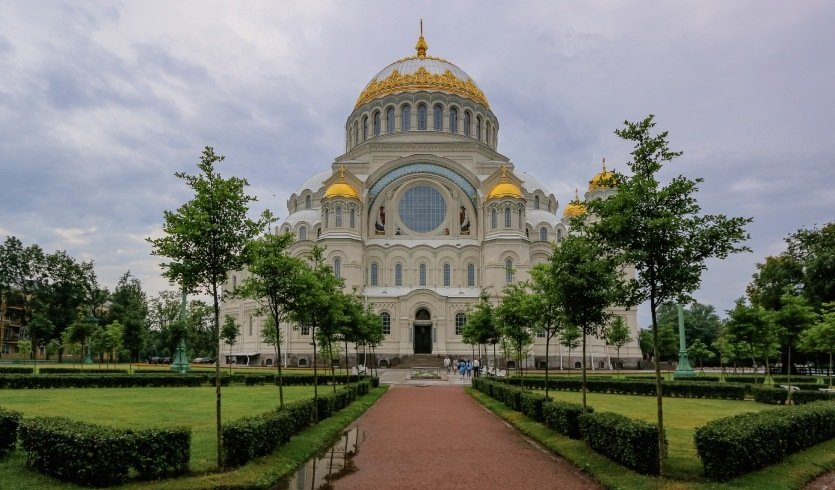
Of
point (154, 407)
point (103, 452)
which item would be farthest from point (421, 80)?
point (103, 452)

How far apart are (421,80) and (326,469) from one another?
195 feet

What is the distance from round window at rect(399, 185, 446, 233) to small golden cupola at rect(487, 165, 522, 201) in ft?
17.6

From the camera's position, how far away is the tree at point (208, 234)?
1166cm

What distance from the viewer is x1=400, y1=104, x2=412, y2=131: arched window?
6569 centimetres

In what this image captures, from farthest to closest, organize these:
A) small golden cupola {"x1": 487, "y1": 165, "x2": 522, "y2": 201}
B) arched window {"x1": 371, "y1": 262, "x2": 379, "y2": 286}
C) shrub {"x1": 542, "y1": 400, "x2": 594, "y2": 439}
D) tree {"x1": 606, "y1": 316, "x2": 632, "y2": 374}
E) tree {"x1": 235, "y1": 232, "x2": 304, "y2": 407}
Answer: arched window {"x1": 371, "y1": 262, "x2": 379, "y2": 286} < small golden cupola {"x1": 487, "y1": 165, "x2": 522, "y2": 201} < tree {"x1": 606, "y1": 316, "x2": 632, "y2": 374} < tree {"x1": 235, "y1": 232, "x2": 304, "y2": 407} < shrub {"x1": 542, "y1": 400, "x2": 594, "y2": 439}

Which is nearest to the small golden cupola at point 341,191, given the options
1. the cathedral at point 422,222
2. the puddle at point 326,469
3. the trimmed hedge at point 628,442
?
the cathedral at point 422,222

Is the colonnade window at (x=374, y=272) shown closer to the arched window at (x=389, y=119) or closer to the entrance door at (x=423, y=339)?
the entrance door at (x=423, y=339)

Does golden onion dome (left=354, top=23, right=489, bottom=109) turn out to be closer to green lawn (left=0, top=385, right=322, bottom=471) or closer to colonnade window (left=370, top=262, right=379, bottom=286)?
colonnade window (left=370, top=262, right=379, bottom=286)

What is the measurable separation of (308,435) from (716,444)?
9.58m

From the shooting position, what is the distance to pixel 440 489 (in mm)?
10406

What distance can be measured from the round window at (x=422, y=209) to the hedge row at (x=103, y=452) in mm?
49964

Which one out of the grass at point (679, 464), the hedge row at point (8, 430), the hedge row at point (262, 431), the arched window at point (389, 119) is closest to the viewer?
the grass at point (679, 464)

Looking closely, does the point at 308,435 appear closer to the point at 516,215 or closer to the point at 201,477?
the point at 201,477

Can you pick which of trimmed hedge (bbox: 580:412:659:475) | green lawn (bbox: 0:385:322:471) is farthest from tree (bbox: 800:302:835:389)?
green lawn (bbox: 0:385:322:471)
